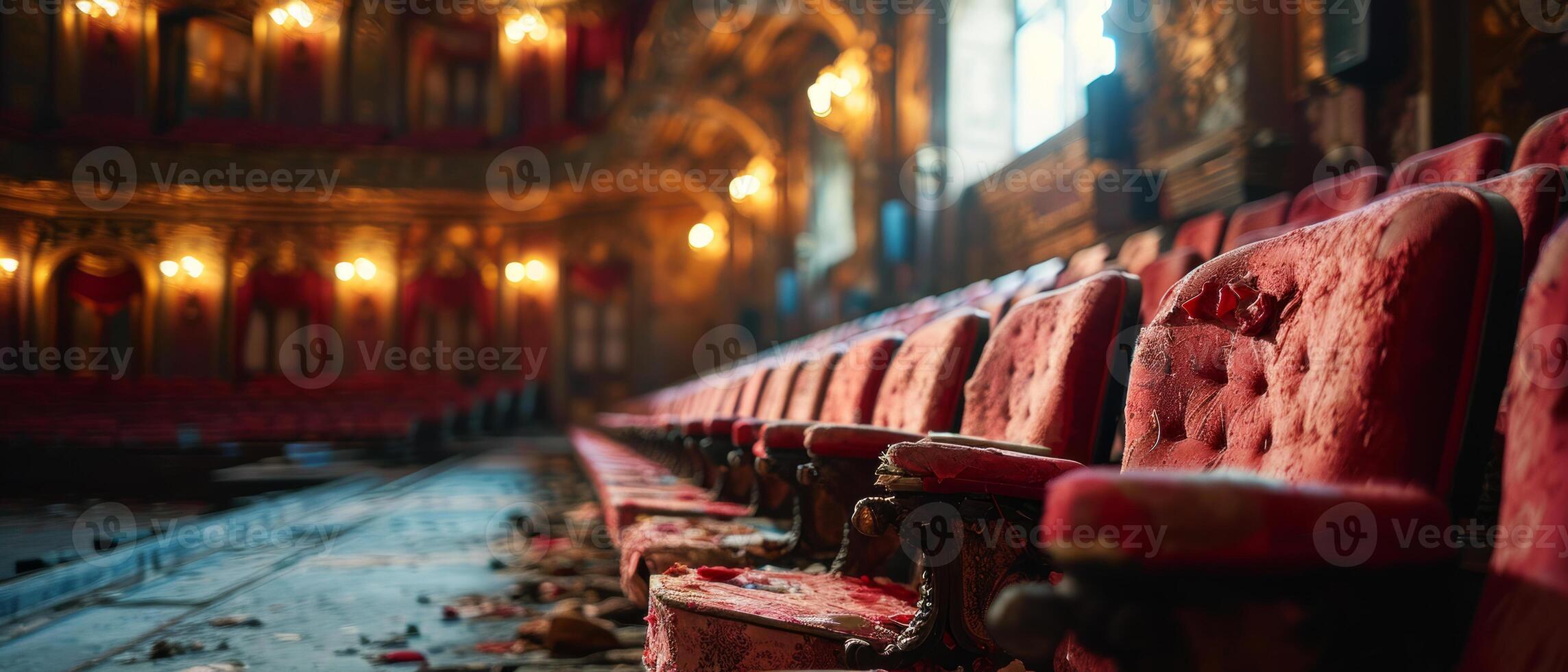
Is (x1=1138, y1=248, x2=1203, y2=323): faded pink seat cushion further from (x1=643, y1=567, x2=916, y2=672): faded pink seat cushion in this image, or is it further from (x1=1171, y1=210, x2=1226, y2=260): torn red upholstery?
(x1=643, y1=567, x2=916, y2=672): faded pink seat cushion

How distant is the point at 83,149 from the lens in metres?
2.13

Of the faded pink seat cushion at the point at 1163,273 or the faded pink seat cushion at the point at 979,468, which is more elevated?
the faded pink seat cushion at the point at 1163,273

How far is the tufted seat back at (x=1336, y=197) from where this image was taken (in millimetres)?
1423

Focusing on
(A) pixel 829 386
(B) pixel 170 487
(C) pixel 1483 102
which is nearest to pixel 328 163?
(B) pixel 170 487

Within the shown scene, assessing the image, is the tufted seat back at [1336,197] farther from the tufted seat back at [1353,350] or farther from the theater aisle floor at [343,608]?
the theater aisle floor at [343,608]

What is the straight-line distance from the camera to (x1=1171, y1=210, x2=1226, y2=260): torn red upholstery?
177 centimetres

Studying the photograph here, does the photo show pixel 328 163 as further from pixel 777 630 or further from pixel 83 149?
pixel 777 630

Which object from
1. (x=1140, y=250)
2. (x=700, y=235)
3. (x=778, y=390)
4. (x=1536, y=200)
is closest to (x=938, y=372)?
(x=1536, y=200)

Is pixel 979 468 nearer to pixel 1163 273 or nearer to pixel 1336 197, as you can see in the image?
pixel 1163 273

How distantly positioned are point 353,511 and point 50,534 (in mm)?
1131

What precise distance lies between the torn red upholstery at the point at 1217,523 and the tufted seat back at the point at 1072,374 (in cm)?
47

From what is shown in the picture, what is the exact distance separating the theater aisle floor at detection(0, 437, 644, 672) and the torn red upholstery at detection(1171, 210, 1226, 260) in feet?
4.22

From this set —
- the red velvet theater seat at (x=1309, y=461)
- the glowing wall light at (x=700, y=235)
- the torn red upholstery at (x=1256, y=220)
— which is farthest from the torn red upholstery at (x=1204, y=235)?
the glowing wall light at (x=700, y=235)

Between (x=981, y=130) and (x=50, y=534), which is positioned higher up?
(x=981, y=130)
